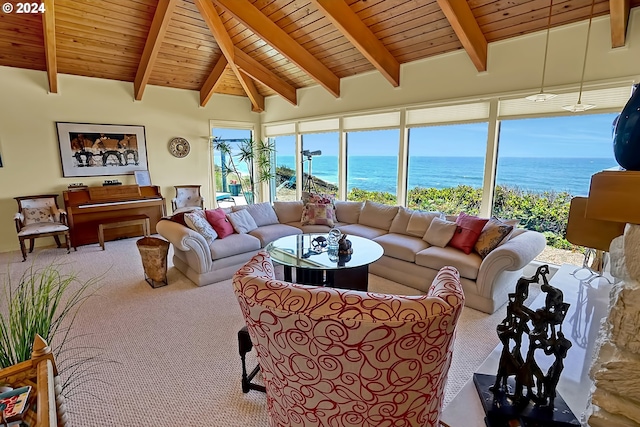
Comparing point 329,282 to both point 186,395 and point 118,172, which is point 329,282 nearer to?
point 186,395

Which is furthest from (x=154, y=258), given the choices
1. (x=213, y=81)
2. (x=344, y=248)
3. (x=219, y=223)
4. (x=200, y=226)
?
(x=213, y=81)

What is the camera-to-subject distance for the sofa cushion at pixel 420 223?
4.07 meters

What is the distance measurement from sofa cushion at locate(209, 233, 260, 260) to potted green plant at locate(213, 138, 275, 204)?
11.4 feet

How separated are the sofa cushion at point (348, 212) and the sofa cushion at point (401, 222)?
0.70m

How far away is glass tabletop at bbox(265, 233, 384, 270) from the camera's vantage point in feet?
9.51

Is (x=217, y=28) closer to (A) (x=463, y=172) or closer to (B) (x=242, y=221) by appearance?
(B) (x=242, y=221)

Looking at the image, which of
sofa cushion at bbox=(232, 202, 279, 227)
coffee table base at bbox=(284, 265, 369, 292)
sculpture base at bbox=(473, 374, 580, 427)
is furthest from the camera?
sofa cushion at bbox=(232, 202, 279, 227)

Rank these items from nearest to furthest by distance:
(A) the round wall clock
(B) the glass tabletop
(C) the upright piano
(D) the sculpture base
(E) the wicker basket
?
(D) the sculpture base, (B) the glass tabletop, (E) the wicker basket, (C) the upright piano, (A) the round wall clock

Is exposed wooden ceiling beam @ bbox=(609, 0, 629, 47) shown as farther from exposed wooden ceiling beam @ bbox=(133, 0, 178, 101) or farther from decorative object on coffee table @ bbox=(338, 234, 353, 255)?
exposed wooden ceiling beam @ bbox=(133, 0, 178, 101)

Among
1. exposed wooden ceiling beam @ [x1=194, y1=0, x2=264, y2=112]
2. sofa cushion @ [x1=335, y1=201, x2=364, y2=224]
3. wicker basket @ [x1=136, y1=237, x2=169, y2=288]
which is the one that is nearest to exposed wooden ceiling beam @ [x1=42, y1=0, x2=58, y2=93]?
exposed wooden ceiling beam @ [x1=194, y1=0, x2=264, y2=112]

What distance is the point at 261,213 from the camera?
4930mm

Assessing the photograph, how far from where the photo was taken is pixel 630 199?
783 millimetres

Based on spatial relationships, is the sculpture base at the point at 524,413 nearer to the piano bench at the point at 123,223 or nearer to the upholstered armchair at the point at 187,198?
the piano bench at the point at 123,223

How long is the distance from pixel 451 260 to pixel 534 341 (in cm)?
230
